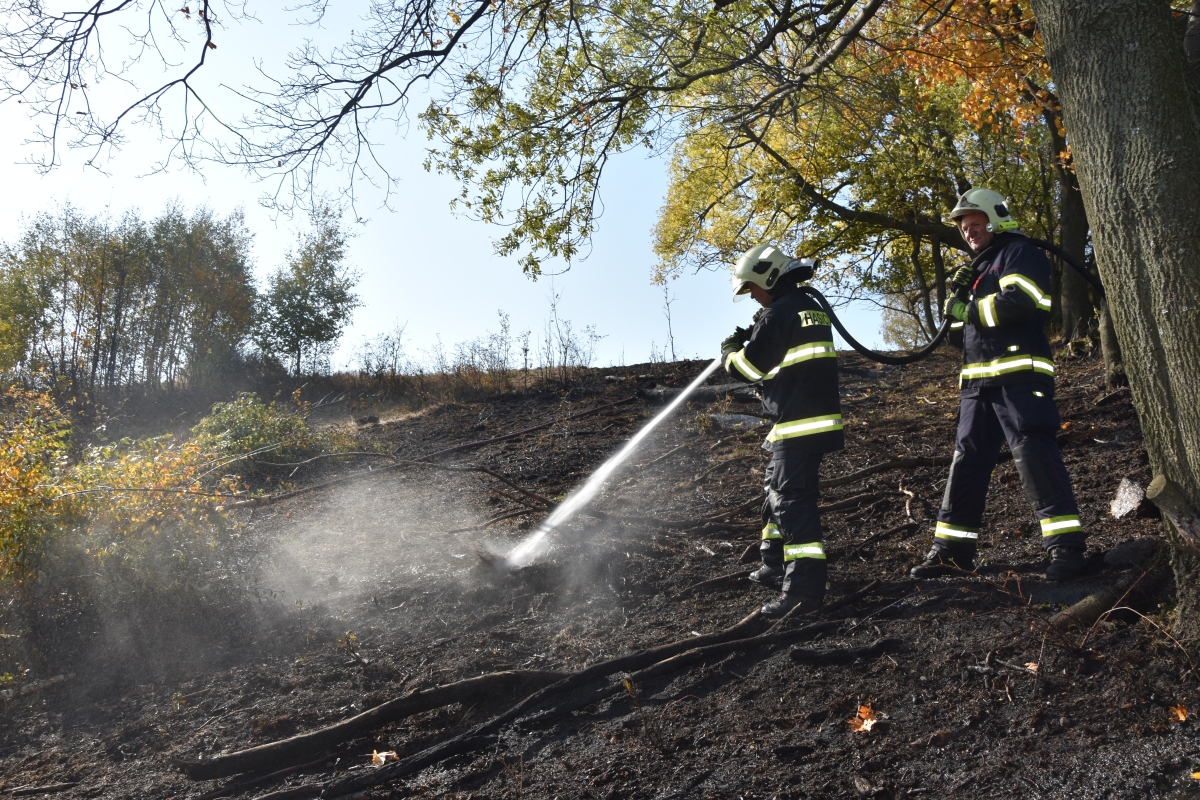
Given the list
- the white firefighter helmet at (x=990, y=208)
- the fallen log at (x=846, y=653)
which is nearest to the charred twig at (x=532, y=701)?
the fallen log at (x=846, y=653)

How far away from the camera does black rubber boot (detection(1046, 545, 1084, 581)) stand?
11.8ft

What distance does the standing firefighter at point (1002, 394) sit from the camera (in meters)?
3.69

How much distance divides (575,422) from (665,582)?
561 centimetres

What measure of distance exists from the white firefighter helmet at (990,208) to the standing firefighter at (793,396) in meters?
0.91

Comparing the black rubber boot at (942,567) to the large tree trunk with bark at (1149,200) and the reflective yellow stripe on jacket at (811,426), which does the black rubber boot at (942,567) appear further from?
the large tree trunk with bark at (1149,200)

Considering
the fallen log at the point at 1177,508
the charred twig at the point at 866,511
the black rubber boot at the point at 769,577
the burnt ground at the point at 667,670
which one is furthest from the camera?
the charred twig at the point at 866,511

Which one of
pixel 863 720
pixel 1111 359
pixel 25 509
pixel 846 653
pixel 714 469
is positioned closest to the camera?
pixel 863 720

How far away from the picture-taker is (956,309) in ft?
13.4

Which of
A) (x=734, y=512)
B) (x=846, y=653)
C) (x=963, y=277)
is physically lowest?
(x=846, y=653)

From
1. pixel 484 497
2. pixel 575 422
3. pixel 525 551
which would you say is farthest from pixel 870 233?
pixel 525 551

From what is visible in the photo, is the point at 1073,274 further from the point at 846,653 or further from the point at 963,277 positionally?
the point at 846,653

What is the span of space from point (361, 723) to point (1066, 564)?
3.42m

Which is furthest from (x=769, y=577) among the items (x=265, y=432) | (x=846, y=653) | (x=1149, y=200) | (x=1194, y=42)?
(x=265, y=432)

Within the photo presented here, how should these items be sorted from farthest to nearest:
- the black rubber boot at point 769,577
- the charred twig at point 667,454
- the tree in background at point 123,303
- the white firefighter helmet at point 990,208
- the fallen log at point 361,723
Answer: the tree in background at point 123,303, the charred twig at point 667,454, the black rubber boot at point 769,577, the white firefighter helmet at point 990,208, the fallen log at point 361,723
